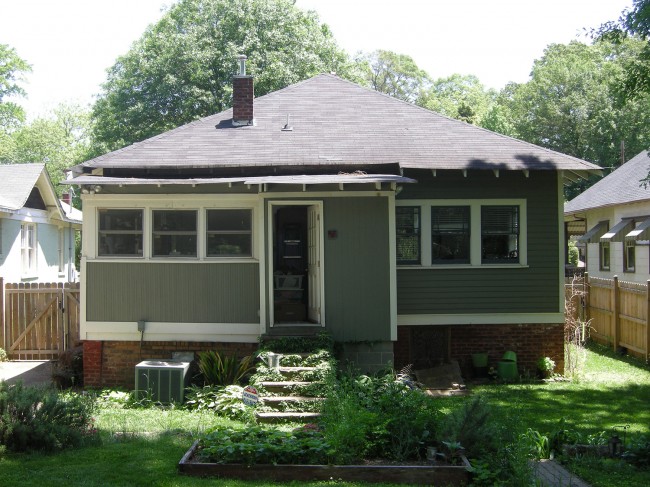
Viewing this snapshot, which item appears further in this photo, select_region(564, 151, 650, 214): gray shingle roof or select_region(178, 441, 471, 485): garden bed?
select_region(564, 151, 650, 214): gray shingle roof

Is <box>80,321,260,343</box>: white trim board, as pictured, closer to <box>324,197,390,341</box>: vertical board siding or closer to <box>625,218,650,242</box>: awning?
<box>324,197,390,341</box>: vertical board siding

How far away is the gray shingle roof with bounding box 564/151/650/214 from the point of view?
22000 millimetres

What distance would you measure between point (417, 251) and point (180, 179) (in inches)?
186

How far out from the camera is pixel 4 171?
2375 cm

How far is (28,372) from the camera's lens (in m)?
15.3

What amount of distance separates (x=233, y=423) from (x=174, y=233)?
4392 mm

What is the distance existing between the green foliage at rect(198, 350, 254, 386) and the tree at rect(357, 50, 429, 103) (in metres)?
50.5

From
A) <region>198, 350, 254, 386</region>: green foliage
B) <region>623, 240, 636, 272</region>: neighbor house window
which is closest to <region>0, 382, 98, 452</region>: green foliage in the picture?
<region>198, 350, 254, 386</region>: green foliage

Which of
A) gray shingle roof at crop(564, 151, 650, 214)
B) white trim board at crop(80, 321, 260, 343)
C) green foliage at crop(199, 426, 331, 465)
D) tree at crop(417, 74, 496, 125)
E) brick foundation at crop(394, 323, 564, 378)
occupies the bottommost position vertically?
green foliage at crop(199, 426, 331, 465)

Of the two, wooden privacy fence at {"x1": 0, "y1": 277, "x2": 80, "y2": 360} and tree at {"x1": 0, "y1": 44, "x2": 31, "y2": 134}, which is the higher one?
tree at {"x1": 0, "y1": 44, "x2": 31, "y2": 134}

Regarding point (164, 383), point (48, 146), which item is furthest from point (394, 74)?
point (164, 383)

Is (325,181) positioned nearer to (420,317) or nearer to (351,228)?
(351,228)

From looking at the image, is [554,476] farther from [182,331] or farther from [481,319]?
[182,331]

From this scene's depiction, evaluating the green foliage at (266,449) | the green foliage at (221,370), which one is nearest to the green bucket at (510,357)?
the green foliage at (221,370)
